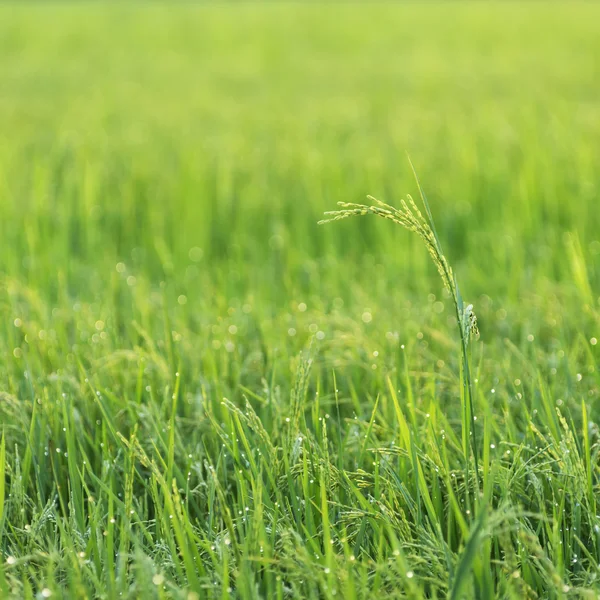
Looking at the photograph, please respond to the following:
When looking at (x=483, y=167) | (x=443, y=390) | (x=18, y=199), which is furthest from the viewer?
(x=483, y=167)

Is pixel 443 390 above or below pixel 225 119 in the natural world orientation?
below

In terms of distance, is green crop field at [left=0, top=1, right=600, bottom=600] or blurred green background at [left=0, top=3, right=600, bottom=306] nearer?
green crop field at [left=0, top=1, right=600, bottom=600]

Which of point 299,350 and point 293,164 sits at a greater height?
point 293,164

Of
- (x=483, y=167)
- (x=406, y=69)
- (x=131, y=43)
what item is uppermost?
(x=131, y=43)

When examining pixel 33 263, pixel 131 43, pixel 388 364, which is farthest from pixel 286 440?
pixel 131 43

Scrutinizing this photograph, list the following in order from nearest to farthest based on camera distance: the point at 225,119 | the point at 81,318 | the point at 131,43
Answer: the point at 81,318 < the point at 225,119 < the point at 131,43

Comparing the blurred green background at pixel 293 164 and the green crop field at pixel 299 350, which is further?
the blurred green background at pixel 293 164

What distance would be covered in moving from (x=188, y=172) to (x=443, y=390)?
2.66 meters

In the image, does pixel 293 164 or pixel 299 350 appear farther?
pixel 293 164

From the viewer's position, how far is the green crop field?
4.42 feet

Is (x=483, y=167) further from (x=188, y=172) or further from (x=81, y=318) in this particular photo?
(x=81, y=318)

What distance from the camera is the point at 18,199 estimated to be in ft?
12.8

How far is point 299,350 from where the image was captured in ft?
7.09

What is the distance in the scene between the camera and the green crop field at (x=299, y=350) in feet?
4.42
